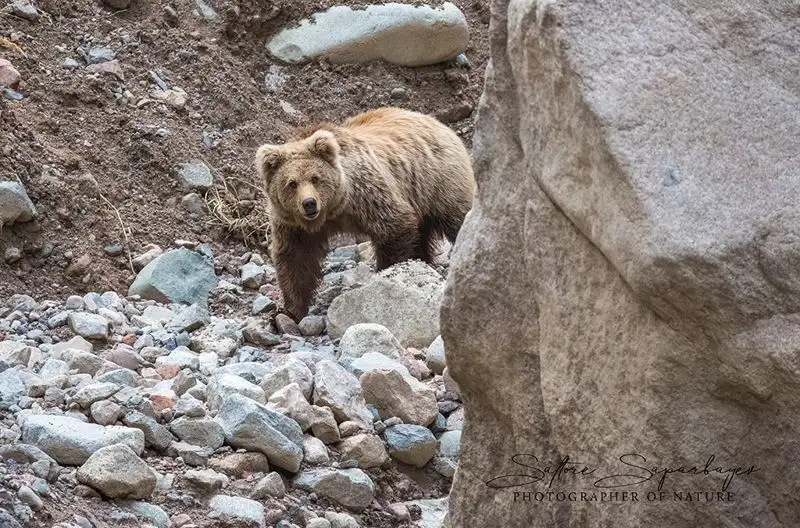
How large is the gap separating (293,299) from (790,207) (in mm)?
5895

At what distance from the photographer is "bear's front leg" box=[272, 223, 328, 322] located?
848 cm

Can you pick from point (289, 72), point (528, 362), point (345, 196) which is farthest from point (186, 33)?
point (528, 362)

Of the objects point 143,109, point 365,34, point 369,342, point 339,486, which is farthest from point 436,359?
point 365,34

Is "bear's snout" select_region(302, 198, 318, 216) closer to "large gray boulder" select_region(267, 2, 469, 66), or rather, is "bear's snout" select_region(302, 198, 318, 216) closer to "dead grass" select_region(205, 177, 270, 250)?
"dead grass" select_region(205, 177, 270, 250)

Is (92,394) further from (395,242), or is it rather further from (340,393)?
(395,242)

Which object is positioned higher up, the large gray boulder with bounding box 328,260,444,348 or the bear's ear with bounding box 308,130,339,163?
the bear's ear with bounding box 308,130,339,163

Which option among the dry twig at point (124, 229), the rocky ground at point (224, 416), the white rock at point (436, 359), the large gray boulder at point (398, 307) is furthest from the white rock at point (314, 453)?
the dry twig at point (124, 229)

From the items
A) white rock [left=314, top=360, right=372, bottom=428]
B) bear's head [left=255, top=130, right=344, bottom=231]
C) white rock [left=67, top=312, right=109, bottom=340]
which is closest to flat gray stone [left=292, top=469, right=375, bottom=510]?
white rock [left=314, top=360, right=372, bottom=428]

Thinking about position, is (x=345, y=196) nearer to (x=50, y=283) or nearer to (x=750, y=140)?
(x=50, y=283)

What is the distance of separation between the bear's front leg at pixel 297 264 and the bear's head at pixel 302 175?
11 centimetres

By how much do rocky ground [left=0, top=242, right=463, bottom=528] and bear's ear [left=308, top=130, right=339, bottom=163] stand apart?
1.39 metres

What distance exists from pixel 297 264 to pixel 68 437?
4045 millimetres

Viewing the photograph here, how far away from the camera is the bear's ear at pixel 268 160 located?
874cm

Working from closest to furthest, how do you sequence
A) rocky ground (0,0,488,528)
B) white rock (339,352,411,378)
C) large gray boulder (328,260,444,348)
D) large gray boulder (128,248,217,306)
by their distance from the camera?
1. rocky ground (0,0,488,528)
2. white rock (339,352,411,378)
3. large gray boulder (328,260,444,348)
4. large gray boulder (128,248,217,306)
